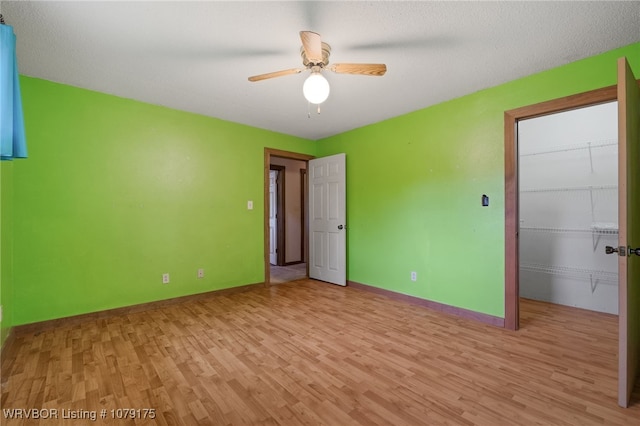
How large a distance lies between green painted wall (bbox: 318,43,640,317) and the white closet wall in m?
1.26

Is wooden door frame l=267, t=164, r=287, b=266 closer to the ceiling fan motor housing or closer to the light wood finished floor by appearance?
the light wood finished floor

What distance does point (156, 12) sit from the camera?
5.60 feet

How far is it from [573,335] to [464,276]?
0.97 meters

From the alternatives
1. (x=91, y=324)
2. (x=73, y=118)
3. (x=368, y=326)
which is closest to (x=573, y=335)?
(x=368, y=326)

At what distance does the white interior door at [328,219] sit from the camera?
4.22m

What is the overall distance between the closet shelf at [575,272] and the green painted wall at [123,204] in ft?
12.1

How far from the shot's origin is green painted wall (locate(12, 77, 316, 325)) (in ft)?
8.39

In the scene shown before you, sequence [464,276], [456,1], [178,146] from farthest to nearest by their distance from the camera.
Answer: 1. [178,146]
2. [464,276]
3. [456,1]

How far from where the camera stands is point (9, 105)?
1.48m

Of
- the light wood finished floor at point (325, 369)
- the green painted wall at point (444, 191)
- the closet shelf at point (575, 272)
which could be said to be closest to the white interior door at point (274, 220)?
the green painted wall at point (444, 191)

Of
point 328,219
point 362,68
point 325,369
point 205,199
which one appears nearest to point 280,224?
point 328,219

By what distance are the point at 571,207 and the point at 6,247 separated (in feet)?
18.9

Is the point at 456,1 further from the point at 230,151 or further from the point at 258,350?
the point at 230,151

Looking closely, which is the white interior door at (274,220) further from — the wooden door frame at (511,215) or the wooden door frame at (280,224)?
the wooden door frame at (511,215)
